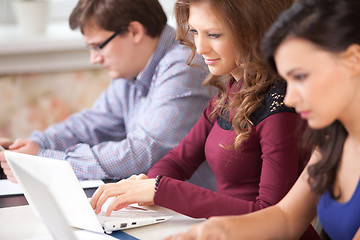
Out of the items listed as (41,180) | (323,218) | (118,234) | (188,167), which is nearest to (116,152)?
(188,167)

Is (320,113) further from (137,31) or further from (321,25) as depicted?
(137,31)

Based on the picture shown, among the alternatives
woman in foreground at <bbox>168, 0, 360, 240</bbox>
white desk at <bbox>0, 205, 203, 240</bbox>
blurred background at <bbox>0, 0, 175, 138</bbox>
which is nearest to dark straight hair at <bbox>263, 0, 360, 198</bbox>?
→ woman in foreground at <bbox>168, 0, 360, 240</bbox>

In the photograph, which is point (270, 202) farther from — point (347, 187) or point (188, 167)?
point (188, 167)

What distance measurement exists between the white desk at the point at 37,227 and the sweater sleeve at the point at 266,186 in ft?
0.11

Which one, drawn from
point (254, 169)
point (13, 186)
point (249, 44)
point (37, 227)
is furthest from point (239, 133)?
point (13, 186)

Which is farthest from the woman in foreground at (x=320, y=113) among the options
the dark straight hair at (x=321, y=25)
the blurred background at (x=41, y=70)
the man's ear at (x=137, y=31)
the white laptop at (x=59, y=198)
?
the blurred background at (x=41, y=70)

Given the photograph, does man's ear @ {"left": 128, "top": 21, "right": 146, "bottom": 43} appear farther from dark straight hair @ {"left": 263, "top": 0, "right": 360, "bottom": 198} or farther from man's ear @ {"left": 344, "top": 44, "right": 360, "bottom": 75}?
man's ear @ {"left": 344, "top": 44, "right": 360, "bottom": 75}

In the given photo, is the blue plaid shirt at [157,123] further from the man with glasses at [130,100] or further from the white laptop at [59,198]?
the white laptop at [59,198]

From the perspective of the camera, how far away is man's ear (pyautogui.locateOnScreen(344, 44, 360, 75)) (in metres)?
0.81

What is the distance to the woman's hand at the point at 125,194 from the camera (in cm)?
117

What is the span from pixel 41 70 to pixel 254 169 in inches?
64.6

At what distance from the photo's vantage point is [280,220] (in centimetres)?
102

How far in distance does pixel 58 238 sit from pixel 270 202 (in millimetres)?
475

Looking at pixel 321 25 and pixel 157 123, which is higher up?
pixel 321 25
